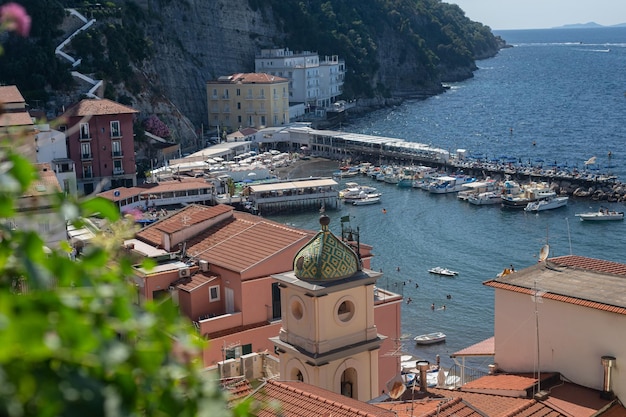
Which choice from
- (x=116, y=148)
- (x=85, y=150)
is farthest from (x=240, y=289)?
(x=116, y=148)

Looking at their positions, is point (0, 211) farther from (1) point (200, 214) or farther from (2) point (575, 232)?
(2) point (575, 232)

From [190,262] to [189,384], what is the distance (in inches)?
794

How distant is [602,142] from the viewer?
83.6m

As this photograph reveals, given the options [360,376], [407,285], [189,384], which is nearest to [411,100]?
[407,285]

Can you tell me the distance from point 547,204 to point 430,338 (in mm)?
24448

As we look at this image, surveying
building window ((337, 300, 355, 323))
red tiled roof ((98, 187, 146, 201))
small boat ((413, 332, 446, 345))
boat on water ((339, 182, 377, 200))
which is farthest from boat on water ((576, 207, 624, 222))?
building window ((337, 300, 355, 323))

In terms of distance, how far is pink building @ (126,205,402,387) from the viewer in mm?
21078

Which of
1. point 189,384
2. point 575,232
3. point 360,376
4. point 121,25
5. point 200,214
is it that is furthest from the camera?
point 121,25

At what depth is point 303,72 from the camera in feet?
302

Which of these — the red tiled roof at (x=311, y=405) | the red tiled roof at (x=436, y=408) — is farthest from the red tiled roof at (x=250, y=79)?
the red tiled roof at (x=311, y=405)

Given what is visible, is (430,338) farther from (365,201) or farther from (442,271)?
(365,201)

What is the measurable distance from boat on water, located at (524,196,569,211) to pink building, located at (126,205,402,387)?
31.5 meters

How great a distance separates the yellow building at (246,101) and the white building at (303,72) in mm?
10187

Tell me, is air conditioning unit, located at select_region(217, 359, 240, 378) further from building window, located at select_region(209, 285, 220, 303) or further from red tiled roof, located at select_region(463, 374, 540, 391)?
building window, located at select_region(209, 285, 220, 303)
